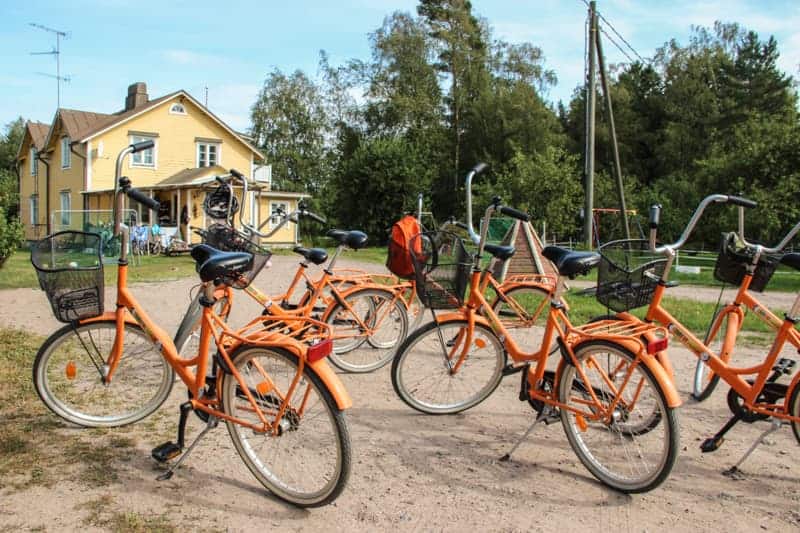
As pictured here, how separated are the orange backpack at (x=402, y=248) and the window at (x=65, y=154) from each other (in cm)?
2807

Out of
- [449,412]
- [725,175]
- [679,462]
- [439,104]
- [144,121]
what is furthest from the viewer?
[439,104]

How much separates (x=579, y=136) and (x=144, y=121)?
2506cm

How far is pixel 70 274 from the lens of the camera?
3666 mm

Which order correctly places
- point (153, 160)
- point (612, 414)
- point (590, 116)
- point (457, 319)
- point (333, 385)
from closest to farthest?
point (333, 385) < point (612, 414) < point (457, 319) < point (590, 116) < point (153, 160)

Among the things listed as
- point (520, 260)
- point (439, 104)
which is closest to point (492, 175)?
point (439, 104)

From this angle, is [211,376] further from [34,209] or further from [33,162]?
[33,162]

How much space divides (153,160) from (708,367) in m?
27.2

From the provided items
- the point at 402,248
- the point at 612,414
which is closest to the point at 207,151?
the point at 402,248

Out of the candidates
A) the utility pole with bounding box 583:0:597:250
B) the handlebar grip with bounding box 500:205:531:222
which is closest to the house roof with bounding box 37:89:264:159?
the utility pole with bounding box 583:0:597:250

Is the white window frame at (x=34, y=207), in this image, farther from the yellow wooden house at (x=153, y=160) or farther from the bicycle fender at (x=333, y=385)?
the bicycle fender at (x=333, y=385)

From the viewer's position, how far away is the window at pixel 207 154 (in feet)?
97.6

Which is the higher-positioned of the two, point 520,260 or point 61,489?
point 520,260

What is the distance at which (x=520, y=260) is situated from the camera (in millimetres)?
10180

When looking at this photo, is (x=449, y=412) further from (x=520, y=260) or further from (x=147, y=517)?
(x=520, y=260)
